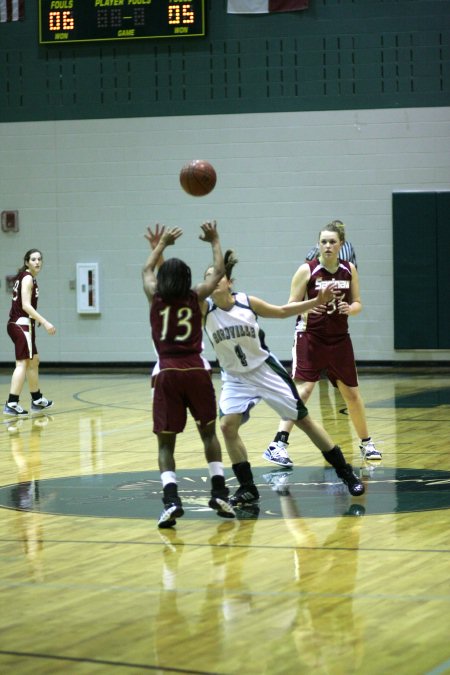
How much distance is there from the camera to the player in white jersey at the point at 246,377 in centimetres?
707

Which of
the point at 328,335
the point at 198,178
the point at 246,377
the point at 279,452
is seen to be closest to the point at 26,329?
the point at 279,452

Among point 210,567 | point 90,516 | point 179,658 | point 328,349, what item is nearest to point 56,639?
point 179,658

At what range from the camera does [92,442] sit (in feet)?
33.3

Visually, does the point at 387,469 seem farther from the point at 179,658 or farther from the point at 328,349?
the point at 179,658

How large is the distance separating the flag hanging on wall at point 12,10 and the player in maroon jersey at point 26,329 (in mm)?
6320

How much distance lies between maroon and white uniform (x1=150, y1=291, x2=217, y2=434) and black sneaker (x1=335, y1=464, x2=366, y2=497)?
3.83ft

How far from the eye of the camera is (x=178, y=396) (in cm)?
648

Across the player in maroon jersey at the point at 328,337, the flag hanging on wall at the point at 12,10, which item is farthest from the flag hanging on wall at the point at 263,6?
the player in maroon jersey at the point at 328,337

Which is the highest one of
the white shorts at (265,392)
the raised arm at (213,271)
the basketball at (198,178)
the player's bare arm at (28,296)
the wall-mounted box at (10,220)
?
the basketball at (198,178)

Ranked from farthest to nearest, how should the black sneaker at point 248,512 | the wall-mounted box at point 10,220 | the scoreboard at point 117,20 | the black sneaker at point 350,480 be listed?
1. the wall-mounted box at point 10,220
2. the scoreboard at point 117,20
3. the black sneaker at point 350,480
4. the black sneaker at point 248,512

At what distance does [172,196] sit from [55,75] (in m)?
2.62

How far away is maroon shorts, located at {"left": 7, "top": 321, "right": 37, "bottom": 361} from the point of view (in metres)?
12.8

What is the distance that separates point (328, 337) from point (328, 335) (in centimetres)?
2

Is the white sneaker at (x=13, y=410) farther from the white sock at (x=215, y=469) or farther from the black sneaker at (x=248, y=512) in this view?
the white sock at (x=215, y=469)
